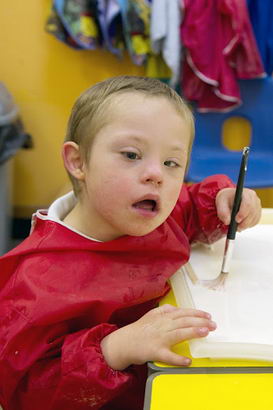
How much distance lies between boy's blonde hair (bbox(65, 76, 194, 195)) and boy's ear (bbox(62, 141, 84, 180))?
0.04ft

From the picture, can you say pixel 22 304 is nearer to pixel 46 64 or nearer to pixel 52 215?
pixel 52 215

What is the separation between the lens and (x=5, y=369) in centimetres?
72

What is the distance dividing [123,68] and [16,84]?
1.72ft

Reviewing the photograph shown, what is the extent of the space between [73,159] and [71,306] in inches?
10.1

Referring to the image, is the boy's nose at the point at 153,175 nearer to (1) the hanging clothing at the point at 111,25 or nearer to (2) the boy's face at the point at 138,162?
(2) the boy's face at the point at 138,162

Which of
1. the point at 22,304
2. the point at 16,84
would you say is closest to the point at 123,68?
the point at 16,84

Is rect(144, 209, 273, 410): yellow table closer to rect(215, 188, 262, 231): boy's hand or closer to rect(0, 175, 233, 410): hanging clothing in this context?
rect(0, 175, 233, 410): hanging clothing

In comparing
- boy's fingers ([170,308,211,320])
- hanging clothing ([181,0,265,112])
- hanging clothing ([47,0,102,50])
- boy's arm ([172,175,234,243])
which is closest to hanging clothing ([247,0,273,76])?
hanging clothing ([181,0,265,112])

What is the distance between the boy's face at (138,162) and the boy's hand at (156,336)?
0.15m

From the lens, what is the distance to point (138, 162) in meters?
0.72

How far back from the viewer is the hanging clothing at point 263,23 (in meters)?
2.09

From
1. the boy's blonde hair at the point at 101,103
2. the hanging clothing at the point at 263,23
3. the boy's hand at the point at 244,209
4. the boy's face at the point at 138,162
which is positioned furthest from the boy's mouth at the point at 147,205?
the hanging clothing at the point at 263,23

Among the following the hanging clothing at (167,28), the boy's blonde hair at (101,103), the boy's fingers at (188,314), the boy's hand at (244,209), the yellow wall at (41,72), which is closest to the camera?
the boy's fingers at (188,314)

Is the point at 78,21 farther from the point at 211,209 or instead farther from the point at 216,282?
the point at 216,282
